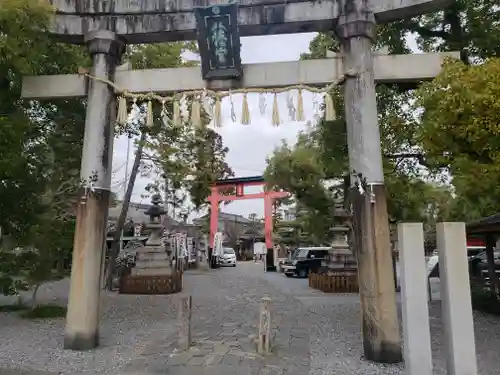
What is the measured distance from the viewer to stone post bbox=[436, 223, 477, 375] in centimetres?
498

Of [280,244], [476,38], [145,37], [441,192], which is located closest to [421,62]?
[476,38]

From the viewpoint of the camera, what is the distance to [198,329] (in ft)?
32.6

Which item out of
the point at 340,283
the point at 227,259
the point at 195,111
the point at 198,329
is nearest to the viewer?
the point at 195,111

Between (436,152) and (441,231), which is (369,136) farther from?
(441,231)

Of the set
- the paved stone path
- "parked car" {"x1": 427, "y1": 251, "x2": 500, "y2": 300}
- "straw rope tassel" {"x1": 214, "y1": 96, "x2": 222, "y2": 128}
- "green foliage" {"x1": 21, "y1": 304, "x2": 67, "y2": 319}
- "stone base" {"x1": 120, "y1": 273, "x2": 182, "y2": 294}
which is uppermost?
"straw rope tassel" {"x1": 214, "y1": 96, "x2": 222, "y2": 128}

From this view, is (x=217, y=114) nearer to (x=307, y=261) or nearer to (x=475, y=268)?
(x=475, y=268)

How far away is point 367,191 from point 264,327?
112 inches

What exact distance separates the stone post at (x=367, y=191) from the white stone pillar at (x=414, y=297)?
130 cm

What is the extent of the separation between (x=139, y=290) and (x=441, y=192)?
11.7 metres

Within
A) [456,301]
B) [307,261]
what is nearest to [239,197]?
[307,261]

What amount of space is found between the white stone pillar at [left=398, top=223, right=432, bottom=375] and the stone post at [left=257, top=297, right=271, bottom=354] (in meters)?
2.51

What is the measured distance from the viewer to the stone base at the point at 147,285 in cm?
1788

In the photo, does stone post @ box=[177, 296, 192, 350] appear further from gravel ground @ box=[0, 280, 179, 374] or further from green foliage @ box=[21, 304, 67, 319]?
green foliage @ box=[21, 304, 67, 319]

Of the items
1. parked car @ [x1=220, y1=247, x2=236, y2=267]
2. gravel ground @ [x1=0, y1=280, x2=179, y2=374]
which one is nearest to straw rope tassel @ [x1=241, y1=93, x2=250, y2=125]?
gravel ground @ [x1=0, y1=280, x2=179, y2=374]
